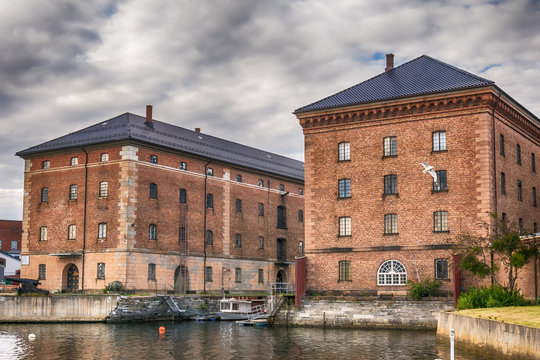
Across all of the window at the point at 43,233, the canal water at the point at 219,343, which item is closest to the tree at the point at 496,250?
the canal water at the point at 219,343

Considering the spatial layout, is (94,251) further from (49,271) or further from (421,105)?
(421,105)

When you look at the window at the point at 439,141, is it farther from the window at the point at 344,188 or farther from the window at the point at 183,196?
the window at the point at 183,196

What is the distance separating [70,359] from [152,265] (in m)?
29.6

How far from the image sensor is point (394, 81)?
4756 cm

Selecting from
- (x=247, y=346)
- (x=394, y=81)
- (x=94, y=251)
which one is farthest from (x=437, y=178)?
(x=94, y=251)

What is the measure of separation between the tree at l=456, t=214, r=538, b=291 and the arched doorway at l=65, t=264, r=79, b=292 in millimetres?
32244

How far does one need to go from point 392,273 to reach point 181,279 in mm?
23592

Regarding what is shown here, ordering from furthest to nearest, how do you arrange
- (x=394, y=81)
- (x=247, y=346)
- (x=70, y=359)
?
(x=394, y=81), (x=247, y=346), (x=70, y=359)

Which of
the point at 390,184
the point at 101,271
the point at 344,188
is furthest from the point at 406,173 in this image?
the point at 101,271

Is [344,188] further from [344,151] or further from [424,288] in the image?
[424,288]

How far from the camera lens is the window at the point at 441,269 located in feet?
139

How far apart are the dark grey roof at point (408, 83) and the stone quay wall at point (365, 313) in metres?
13.0

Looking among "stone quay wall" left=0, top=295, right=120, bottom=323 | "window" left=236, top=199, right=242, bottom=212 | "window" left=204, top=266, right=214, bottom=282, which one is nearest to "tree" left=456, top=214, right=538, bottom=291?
"stone quay wall" left=0, top=295, right=120, bottom=323

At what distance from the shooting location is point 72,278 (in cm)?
5856
